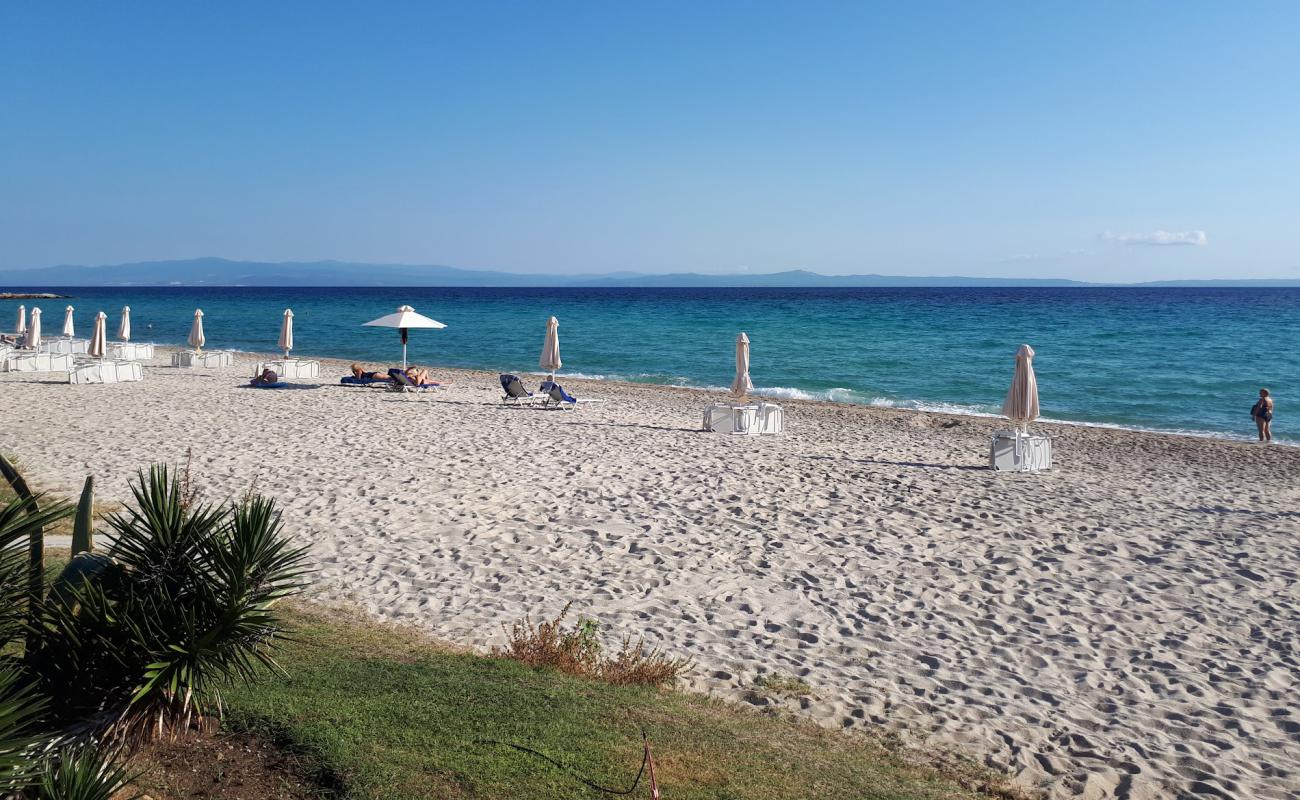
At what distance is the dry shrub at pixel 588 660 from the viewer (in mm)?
5004

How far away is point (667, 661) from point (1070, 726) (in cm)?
228

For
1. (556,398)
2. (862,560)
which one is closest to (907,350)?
(556,398)

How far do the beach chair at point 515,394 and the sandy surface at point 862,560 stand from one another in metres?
2.84

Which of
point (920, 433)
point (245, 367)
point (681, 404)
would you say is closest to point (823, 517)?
point (920, 433)

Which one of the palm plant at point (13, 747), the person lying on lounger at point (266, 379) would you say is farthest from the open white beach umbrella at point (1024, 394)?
the person lying on lounger at point (266, 379)

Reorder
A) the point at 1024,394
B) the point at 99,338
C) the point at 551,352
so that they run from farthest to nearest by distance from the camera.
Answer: the point at 99,338 < the point at 551,352 < the point at 1024,394

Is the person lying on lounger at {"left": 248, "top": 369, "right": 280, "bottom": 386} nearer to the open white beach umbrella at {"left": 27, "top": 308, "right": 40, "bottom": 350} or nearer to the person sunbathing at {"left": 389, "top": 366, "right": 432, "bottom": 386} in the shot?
the person sunbathing at {"left": 389, "top": 366, "right": 432, "bottom": 386}

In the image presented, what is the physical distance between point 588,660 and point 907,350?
113 feet

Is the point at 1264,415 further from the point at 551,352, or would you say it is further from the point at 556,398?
the point at 551,352

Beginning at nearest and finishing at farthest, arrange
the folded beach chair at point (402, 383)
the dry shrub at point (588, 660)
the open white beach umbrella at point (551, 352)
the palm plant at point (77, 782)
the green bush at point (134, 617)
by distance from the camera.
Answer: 1. the palm plant at point (77, 782)
2. the green bush at point (134, 617)
3. the dry shrub at point (588, 660)
4. the open white beach umbrella at point (551, 352)
5. the folded beach chair at point (402, 383)

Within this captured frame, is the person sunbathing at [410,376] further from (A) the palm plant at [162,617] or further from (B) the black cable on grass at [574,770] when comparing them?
(B) the black cable on grass at [574,770]

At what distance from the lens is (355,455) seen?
37.9 feet

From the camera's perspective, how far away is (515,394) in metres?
17.5

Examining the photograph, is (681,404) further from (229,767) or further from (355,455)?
(229,767)
